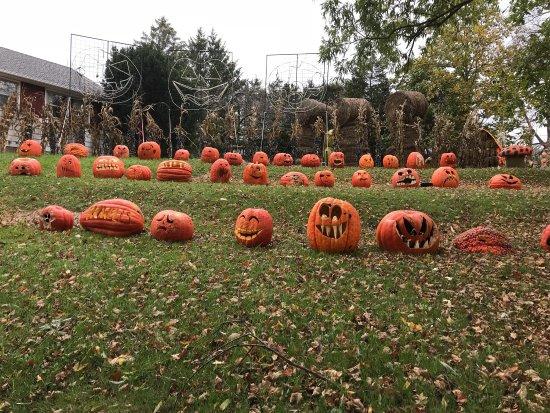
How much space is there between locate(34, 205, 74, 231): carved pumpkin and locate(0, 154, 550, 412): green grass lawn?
35 cm

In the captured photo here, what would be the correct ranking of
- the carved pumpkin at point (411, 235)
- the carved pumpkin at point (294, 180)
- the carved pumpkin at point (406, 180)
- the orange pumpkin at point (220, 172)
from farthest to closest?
the orange pumpkin at point (220, 172) → the carved pumpkin at point (294, 180) → the carved pumpkin at point (406, 180) → the carved pumpkin at point (411, 235)

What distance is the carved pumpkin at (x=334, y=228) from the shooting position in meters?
7.87

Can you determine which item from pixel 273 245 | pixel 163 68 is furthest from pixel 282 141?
pixel 273 245

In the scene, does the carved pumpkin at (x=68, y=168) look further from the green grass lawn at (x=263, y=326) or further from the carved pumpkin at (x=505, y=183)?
the carved pumpkin at (x=505, y=183)

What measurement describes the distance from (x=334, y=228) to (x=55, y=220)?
5487mm

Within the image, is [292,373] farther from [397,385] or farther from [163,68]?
[163,68]

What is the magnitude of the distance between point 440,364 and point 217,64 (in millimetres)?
46688

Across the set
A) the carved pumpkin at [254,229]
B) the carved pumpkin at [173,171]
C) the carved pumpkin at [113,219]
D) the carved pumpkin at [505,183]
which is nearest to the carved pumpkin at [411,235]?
the carved pumpkin at [254,229]

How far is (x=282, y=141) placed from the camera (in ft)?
93.6

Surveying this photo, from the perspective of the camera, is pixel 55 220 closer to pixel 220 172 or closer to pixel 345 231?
pixel 345 231

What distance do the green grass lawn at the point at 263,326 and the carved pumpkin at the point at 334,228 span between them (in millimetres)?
296

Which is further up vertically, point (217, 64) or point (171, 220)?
point (217, 64)

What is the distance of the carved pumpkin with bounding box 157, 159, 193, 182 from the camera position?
48.3 feet

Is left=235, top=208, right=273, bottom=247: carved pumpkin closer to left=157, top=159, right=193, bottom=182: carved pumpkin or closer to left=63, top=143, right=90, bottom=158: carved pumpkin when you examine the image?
left=157, top=159, right=193, bottom=182: carved pumpkin
